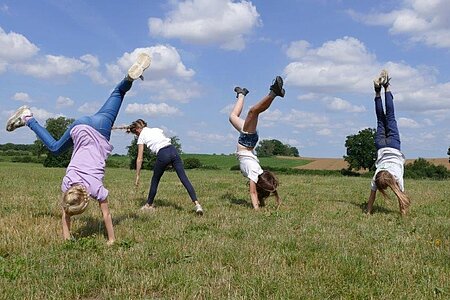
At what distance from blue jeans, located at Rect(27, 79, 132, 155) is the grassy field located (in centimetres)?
143

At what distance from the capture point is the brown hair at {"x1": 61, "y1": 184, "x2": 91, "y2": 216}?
20.0 feet

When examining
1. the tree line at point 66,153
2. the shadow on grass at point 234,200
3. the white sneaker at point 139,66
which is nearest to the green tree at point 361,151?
the tree line at point 66,153

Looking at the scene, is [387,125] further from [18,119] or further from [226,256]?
[18,119]

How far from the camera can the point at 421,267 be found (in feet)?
17.3

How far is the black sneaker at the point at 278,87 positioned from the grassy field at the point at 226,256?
8.39 feet

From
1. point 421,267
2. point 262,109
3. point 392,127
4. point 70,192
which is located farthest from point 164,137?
point 421,267

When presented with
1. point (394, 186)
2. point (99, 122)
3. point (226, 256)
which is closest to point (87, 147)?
point (99, 122)

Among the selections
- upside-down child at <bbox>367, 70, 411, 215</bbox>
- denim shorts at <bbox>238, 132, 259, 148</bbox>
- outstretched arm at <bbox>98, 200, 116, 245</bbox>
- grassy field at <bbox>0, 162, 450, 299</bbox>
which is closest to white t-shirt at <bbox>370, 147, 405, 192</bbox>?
upside-down child at <bbox>367, 70, 411, 215</bbox>

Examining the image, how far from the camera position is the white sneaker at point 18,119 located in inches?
284

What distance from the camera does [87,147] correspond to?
22.6ft

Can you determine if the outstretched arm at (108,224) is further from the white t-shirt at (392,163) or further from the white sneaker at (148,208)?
the white t-shirt at (392,163)

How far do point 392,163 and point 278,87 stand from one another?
369 centimetres

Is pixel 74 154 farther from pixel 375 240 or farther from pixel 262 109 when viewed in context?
pixel 375 240

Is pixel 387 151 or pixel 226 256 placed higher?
pixel 387 151
